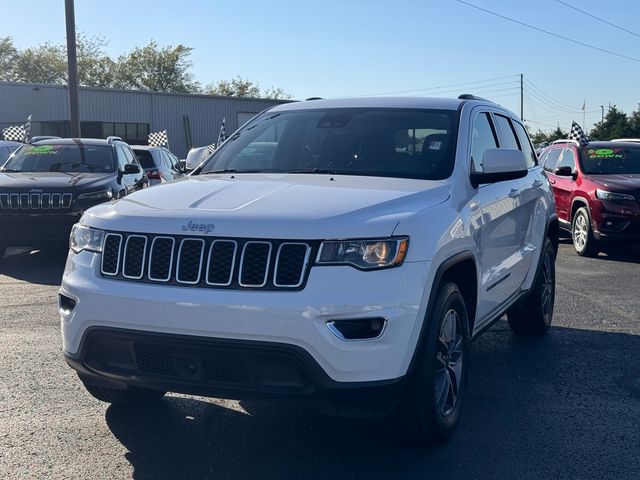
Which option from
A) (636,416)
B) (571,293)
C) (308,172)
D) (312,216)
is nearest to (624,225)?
(571,293)

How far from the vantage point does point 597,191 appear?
1185cm

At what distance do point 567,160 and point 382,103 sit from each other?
346 inches

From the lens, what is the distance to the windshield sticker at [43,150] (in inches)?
460

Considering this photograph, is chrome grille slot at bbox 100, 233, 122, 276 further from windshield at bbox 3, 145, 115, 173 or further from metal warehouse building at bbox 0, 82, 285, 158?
metal warehouse building at bbox 0, 82, 285, 158

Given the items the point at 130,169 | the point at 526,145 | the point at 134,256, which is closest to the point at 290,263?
the point at 134,256

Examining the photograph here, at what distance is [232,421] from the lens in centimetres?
451

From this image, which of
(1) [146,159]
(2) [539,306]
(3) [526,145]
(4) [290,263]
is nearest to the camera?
(4) [290,263]

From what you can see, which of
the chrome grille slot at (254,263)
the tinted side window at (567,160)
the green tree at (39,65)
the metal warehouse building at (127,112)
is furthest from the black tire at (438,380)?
the green tree at (39,65)

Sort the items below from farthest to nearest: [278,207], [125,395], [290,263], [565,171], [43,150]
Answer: [565,171]
[43,150]
[125,395]
[278,207]
[290,263]

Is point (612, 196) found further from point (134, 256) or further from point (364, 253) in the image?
point (134, 256)

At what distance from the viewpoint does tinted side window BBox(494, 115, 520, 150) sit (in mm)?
5941

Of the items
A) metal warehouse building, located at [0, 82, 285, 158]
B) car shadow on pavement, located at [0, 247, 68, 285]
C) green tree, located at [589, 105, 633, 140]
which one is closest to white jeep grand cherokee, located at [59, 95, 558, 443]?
car shadow on pavement, located at [0, 247, 68, 285]

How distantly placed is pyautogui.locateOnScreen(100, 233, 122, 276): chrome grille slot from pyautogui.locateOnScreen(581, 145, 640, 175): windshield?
10166 mm

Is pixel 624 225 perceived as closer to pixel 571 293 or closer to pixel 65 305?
pixel 571 293
